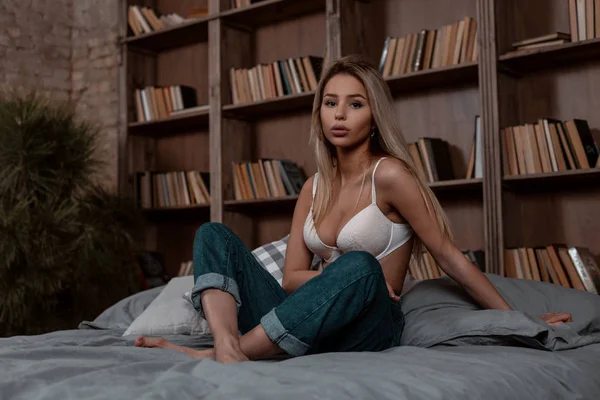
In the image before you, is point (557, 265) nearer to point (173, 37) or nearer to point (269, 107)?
point (269, 107)

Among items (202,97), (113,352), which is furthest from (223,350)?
(202,97)

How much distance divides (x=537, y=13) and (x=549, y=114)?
0.44m

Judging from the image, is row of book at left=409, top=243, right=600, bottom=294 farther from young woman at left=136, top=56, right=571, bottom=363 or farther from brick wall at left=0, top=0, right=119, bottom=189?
brick wall at left=0, top=0, right=119, bottom=189

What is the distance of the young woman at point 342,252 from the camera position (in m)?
1.77

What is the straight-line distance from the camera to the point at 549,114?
3441mm

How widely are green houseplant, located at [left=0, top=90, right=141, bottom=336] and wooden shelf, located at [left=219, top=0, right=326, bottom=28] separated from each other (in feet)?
3.15

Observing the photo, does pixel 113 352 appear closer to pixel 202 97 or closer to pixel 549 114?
pixel 549 114

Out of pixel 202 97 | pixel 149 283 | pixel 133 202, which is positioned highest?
pixel 202 97

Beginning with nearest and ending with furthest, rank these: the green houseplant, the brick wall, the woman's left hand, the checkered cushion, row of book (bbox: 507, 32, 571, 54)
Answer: the woman's left hand < the checkered cushion < row of book (bbox: 507, 32, 571, 54) < the green houseplant < the brick wall

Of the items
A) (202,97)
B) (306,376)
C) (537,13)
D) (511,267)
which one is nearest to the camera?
(306,376)

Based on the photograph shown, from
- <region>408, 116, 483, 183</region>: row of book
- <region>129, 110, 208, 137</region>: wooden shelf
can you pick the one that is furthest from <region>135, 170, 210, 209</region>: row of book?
<region>408, 116, 483, 183</region>: row of book

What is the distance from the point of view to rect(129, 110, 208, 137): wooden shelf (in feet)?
14.7

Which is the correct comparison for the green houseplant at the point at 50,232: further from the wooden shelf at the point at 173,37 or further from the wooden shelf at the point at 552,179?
the wooden shelf at the point at 552,179

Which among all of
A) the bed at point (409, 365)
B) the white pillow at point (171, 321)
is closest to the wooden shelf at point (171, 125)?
the white pillow at point (171, 321)
